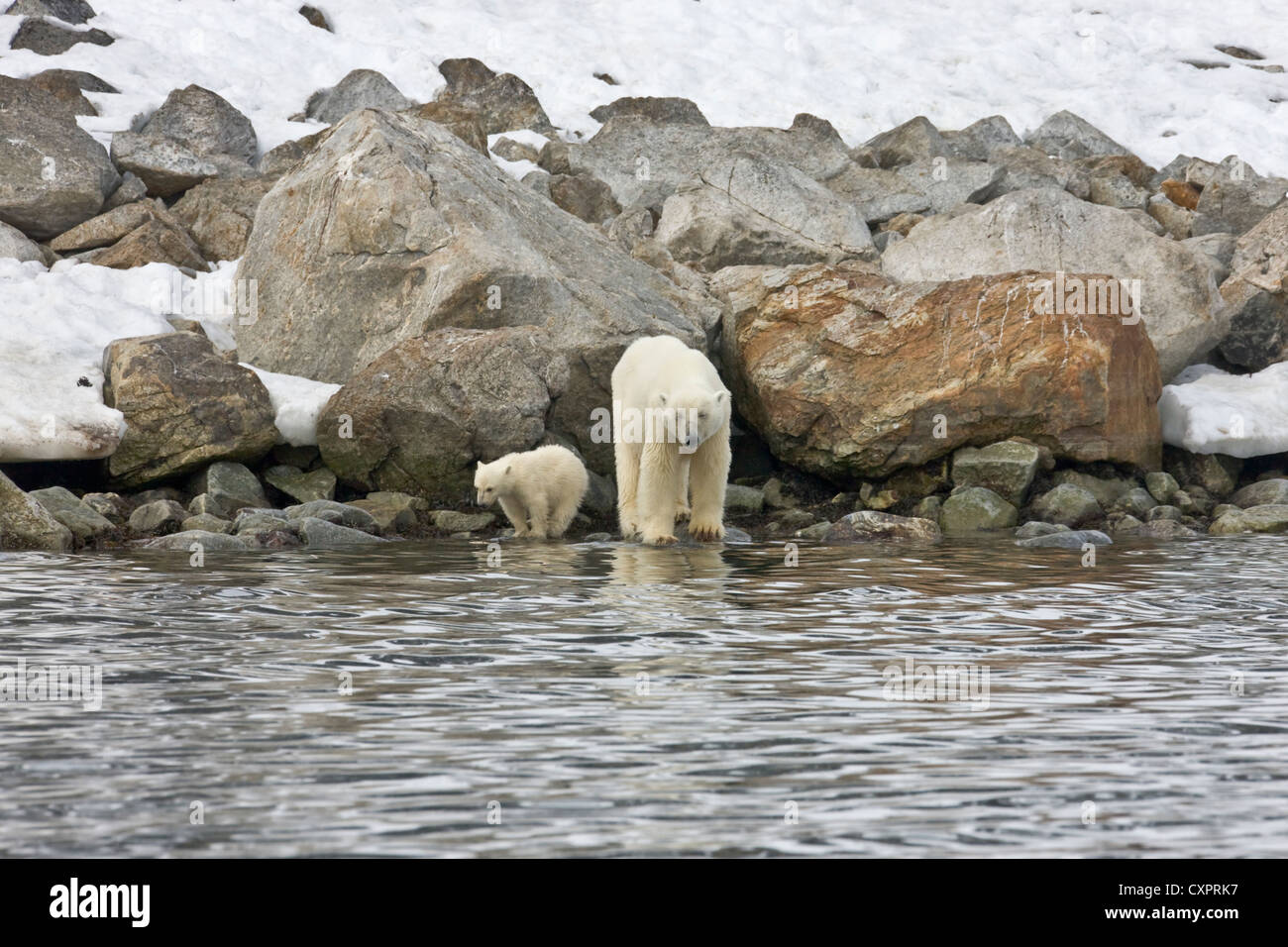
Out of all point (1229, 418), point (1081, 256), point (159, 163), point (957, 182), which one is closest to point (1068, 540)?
point (1229, 418)

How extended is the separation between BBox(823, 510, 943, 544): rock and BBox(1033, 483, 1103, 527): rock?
3.90 ft

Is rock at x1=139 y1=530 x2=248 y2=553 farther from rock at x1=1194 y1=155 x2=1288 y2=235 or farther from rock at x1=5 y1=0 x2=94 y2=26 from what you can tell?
rock at x1=5 y1=0 x2=94 y2=26

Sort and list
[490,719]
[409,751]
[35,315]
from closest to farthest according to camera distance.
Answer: [409,751] < [490,719] < [35,315]

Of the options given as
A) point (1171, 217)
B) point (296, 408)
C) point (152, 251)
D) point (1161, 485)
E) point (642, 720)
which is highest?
point (1171, 217)

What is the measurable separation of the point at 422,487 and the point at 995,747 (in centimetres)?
870

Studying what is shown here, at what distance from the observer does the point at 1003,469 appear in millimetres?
13086

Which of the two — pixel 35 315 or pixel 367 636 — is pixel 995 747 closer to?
pixel 367 636

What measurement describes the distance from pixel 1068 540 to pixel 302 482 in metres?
6.21

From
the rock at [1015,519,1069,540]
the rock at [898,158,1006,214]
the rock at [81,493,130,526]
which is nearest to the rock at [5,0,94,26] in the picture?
the rock at [898,158,1006,214]

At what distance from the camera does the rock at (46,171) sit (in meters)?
18.5

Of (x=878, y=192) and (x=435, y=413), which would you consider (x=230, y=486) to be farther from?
(x=878, y=192)

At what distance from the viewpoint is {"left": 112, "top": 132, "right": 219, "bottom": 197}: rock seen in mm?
20359

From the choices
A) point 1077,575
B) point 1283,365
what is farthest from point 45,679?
point 1283,365

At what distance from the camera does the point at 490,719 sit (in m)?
4.97
